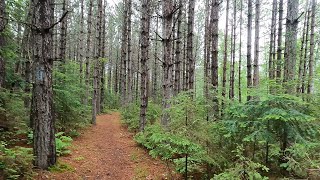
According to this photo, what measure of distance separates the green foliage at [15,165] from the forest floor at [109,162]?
1.12 feet

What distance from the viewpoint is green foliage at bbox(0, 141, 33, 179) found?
394 cm

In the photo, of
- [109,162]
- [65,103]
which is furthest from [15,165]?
[65,103]

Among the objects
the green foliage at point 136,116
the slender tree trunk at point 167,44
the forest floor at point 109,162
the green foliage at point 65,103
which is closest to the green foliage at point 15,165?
the forest floor at point 109,162

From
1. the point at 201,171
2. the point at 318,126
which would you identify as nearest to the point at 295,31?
the point at 318,126

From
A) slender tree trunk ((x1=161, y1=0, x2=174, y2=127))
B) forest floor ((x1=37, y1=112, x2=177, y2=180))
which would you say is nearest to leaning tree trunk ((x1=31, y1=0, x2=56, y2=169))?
forest floor ((x1=37, y1=112, x2=177, y2=180))

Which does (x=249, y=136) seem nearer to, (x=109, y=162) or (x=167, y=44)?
(x=167, y=44)

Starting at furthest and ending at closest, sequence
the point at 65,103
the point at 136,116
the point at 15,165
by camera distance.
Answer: the point at 136,116
the point at 65,103
the point at 15,165

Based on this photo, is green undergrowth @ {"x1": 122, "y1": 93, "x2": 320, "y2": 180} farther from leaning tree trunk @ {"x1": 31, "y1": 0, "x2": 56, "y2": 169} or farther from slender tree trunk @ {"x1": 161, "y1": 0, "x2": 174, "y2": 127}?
leaning tree trunk @ {"x1": 31, "y1": 0, "x2": 56, "y2": 169}

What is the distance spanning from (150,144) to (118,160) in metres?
1.29

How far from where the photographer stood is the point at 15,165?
4199mm

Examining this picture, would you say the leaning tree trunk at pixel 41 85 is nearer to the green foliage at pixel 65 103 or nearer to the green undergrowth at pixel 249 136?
the green undergrowth at pixel 249 136

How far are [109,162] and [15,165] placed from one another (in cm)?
286

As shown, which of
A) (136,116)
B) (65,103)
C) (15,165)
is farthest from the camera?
(136,116)

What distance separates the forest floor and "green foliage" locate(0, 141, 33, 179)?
34 cm
